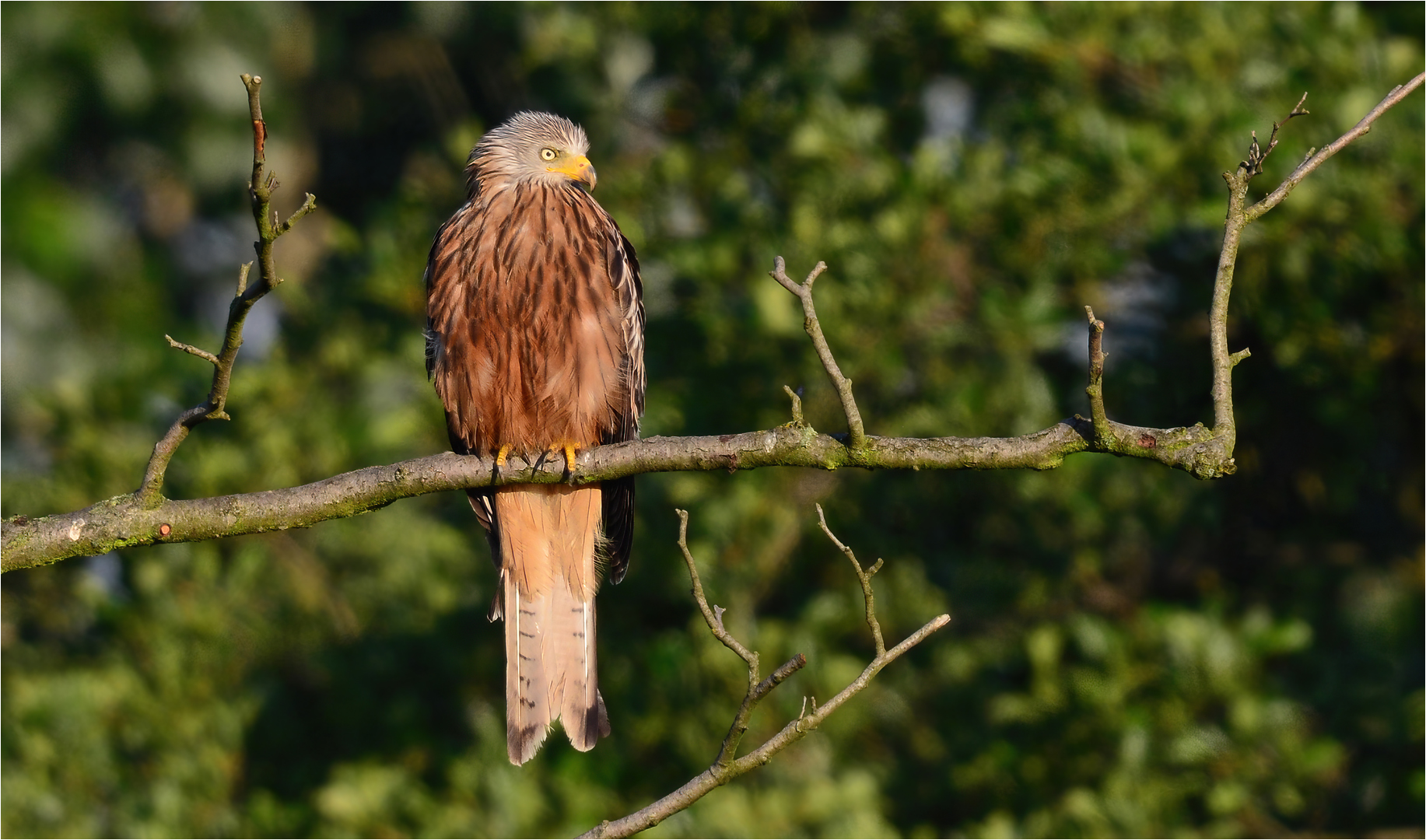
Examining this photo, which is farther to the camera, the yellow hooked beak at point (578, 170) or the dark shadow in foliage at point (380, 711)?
the dark shadow in foliage at point (380, 711)

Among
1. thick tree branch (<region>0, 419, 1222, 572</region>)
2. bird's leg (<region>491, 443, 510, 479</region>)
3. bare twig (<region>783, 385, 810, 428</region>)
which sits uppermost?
bird's leg (<region>491, 443, 510, 479</region>)

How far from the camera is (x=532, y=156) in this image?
497cm

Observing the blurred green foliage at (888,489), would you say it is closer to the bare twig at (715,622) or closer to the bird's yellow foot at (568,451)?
the bird's yellow foot at (568,451)

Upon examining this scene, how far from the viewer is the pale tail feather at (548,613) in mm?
4395

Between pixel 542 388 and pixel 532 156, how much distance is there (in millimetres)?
1113

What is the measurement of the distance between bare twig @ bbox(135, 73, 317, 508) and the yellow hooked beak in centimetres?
192

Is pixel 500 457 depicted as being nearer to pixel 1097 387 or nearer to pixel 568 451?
pixel 568 451

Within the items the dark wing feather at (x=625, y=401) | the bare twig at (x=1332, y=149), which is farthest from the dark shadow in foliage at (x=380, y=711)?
the bare twig at (x=1332, y=149)

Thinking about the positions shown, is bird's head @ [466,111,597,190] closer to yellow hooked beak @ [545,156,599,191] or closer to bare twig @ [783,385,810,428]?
yellow hooked beak @ [545,156,599,191]

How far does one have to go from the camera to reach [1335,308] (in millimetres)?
6039

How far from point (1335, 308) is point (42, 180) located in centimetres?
904

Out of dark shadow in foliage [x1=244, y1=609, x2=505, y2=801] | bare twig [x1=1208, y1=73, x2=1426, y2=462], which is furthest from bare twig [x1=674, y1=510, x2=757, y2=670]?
dark shadow in foliage [x1=244, y1=609, x2=505, y2=801]

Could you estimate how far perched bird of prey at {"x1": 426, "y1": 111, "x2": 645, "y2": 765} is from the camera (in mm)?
4316

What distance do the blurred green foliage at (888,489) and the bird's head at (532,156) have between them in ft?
5.17
